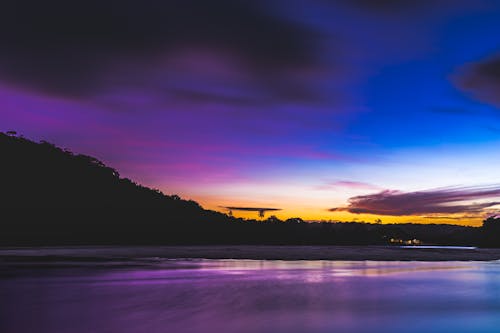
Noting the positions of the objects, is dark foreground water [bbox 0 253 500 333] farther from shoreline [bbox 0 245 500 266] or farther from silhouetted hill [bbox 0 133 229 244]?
silhouetted hill [bbox 0 133 229 244]

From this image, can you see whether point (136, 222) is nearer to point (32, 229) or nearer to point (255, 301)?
point (32, 229)

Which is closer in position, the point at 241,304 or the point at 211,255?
the point at 241,304

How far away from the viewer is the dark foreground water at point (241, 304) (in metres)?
12.9

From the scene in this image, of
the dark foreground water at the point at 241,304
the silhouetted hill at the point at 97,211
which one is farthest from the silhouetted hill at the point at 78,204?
the dark foreground water at the point at 241,304

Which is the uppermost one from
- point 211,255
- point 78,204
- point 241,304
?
point 78,204

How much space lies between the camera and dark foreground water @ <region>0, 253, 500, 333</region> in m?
12.9

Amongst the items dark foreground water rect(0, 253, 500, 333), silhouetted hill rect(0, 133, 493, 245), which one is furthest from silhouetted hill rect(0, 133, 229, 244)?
dark foreground water rect(0, 253, 500, 333)

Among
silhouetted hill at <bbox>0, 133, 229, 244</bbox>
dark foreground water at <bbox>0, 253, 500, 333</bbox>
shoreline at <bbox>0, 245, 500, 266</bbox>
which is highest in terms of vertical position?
silhouetted hill at <bbox>0, 133, 229, 244</bbox>

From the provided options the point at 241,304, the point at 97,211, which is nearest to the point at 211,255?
the point at 241,304

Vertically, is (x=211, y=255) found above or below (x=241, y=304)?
above

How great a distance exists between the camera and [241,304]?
16.7 meters

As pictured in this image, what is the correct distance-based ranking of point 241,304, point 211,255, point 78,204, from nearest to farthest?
point 241,304 → point 211,255 → point 78,204

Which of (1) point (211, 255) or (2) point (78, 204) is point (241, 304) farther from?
(2) point (78, 204)

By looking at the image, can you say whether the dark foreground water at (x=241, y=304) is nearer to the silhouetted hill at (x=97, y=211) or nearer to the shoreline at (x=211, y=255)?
the shoreline at (x=211, y=255)
